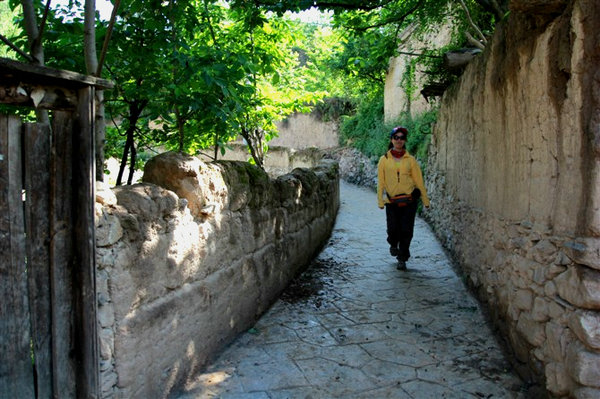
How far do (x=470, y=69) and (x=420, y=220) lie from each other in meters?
5.00

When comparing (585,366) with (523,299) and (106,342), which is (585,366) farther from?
(106,342)

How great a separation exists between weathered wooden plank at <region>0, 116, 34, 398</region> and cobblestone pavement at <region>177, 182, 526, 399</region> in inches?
46.7

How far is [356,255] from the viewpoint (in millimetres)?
6746

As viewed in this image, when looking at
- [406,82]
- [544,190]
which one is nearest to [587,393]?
[544,190]

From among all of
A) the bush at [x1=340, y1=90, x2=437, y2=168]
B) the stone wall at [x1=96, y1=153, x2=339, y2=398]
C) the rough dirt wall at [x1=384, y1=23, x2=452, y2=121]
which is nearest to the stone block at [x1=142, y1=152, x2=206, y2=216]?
the stone wall at [x1=96, y1=153, x2=339, y2=398]

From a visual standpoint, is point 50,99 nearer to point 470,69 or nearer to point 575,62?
point 575,62

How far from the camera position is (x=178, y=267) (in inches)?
112

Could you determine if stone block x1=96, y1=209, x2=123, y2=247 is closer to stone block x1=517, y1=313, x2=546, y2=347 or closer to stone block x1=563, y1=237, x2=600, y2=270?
stone block x1=563, y1=237, x2=600, y2=270

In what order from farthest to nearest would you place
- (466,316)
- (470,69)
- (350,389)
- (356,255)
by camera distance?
1. (356,255)
2. (470,69)
3. (466,316)
4. (350,389)

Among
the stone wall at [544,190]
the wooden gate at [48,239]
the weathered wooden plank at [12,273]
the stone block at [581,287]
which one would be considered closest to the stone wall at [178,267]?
the wooden gate at [48,239]

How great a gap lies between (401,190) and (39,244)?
4555 millimetres

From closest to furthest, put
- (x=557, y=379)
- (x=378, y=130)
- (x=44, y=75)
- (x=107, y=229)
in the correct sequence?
1. (x=44, y=75)
2. (x=107, y=229)
3. (x=557, y=379)
4. (x=378, y=130)

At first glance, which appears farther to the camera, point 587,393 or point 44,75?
point 587,393

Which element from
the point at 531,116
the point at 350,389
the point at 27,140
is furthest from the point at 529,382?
the point at 27,140
